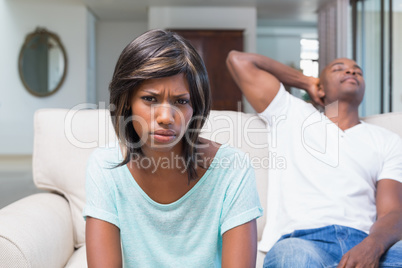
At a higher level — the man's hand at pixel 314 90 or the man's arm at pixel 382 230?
the man's hand at pixel 314 90

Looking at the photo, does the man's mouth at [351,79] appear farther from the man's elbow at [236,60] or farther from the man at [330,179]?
the man's elbow at [236,60]

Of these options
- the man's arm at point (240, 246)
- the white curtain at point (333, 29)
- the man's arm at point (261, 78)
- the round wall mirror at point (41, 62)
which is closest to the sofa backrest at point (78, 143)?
the man's arm at point (261, 78)

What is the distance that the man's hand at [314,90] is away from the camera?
190 cm

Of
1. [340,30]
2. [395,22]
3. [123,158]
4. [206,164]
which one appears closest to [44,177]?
[123,158]

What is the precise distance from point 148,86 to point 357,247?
0.84m

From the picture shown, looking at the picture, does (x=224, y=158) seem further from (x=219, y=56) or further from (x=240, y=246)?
(x=219, y=56)

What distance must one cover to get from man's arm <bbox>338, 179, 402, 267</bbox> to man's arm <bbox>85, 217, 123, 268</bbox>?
2.28ft

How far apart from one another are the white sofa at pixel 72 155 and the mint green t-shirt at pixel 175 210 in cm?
43

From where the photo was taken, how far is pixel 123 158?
99 cm

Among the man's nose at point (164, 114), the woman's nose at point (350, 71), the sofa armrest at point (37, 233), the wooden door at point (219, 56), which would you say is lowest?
the sofa armrest at point (37, 233)

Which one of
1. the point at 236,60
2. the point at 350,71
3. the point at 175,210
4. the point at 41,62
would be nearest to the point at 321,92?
the point at 350,71

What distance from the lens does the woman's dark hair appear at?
0.83 meters

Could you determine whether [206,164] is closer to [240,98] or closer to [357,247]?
[357,247]

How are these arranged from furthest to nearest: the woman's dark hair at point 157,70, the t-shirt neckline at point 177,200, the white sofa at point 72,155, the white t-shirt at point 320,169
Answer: the white t-shirt at point 320,169 → the white sofa at point 72,155 → the t-shirt neckline at point 177,200 → the woman's dark hair at point 157,70
